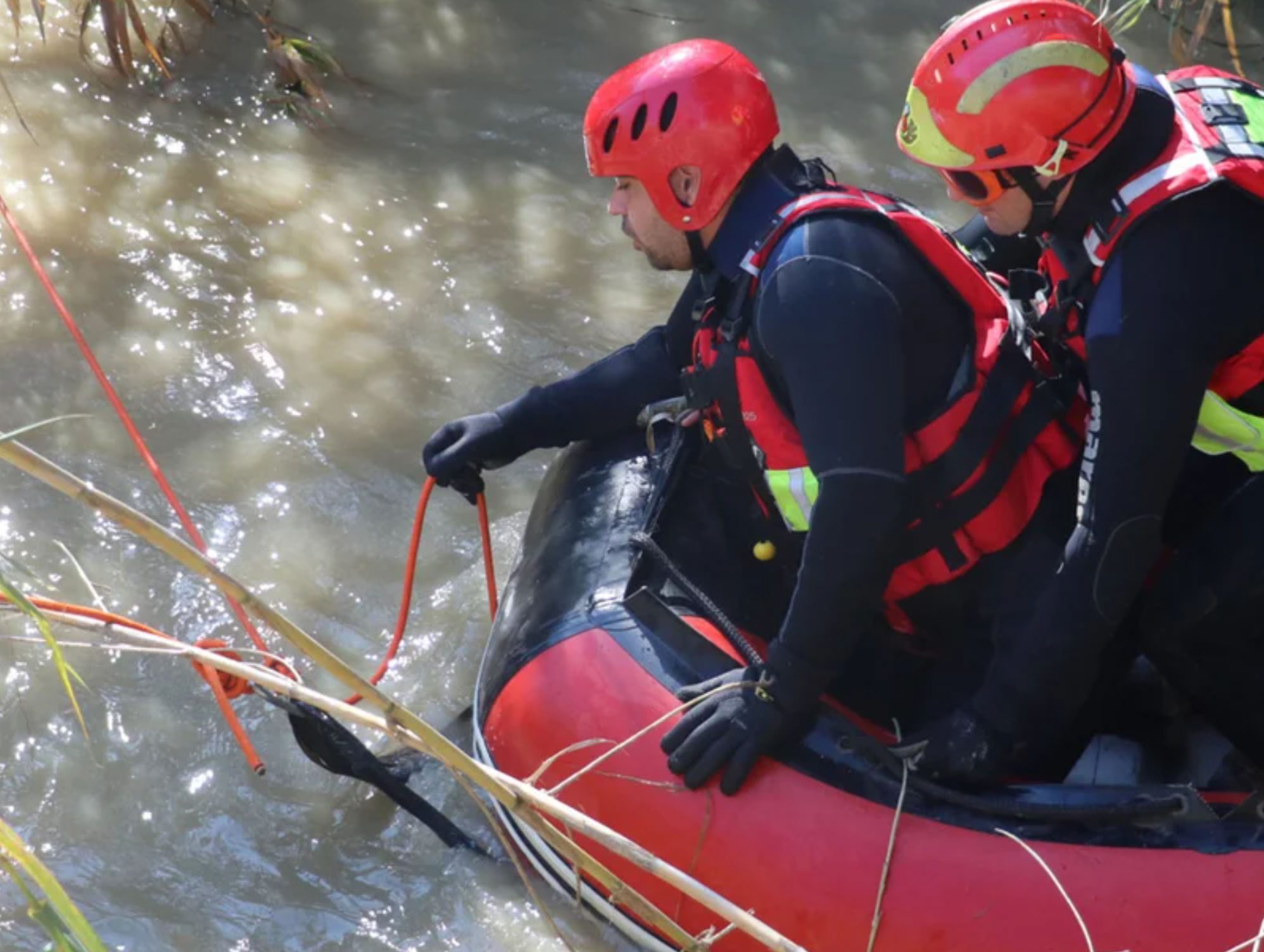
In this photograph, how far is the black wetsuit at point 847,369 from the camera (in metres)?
2.19

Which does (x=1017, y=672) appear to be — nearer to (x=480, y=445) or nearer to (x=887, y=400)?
(x=887, y=400)

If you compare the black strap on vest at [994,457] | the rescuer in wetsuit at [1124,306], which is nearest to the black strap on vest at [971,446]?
the black strap on vest at [994,457]

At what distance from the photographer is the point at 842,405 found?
2.18 m

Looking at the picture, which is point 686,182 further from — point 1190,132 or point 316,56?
point 316,56

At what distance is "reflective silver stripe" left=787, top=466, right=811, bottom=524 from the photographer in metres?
2.46

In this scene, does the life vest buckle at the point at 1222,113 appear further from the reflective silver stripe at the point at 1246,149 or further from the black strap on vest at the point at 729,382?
the black strap on vest at the point at 729,382

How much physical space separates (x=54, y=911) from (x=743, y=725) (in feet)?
4.32

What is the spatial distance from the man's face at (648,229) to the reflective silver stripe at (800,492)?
1.36 feet

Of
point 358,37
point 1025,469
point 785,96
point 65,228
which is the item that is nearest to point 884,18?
point 785,96

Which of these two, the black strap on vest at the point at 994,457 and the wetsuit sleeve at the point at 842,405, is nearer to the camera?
the wetsuit sleeve at the point at 842,405

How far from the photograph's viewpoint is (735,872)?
2.41m

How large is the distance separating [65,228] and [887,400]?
10.2 feet

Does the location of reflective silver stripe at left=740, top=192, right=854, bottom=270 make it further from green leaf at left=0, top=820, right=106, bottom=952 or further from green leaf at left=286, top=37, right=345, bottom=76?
green leaf at left=286, top=37, right=345, bottom=76

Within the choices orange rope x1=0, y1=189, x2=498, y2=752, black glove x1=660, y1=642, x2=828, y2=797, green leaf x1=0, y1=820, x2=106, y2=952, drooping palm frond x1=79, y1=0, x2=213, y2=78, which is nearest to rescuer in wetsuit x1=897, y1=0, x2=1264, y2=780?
black glove x1=660, y1=642, x2=828, y2=797
